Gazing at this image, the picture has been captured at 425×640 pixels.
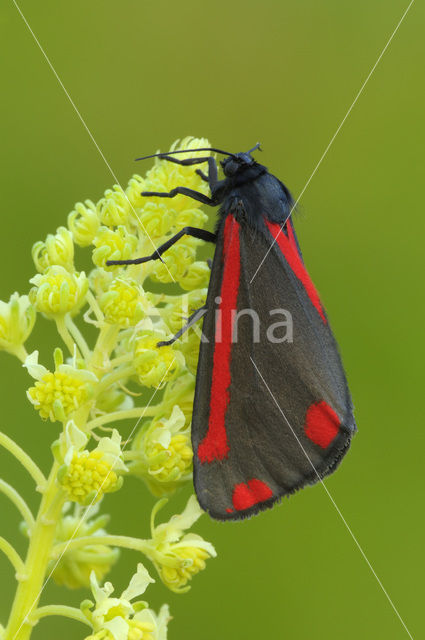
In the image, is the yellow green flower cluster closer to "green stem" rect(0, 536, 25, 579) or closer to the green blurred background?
"green stem" rect(0, 536, 25, 579)

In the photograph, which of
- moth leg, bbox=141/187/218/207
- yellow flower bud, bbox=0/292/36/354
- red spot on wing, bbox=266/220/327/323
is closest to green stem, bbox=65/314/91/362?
yellow flower bud, bbox=0/292/36/354

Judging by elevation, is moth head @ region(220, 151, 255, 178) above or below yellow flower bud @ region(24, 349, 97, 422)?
above

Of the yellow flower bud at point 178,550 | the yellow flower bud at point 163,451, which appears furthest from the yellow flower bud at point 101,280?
the yellow flower bud at point 178,550

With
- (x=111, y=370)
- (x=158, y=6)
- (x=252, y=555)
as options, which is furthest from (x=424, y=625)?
(x=158, y=6)

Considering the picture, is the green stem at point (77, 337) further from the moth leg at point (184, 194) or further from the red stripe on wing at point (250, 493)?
the red stripe on wing at point (250, 493)

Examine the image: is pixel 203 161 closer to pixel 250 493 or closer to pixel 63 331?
pixel 63 331

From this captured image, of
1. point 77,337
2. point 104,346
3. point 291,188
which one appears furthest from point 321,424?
point 291,188

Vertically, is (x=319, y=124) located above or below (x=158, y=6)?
below

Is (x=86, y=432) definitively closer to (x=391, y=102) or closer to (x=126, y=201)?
(x=126, y=201)
